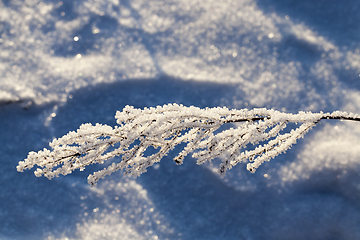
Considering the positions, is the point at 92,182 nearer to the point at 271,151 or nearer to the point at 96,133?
the point at 96,133

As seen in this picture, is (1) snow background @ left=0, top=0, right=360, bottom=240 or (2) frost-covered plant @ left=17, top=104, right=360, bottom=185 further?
(1) snow background @ left=0, top=0, right=360, bottom=240

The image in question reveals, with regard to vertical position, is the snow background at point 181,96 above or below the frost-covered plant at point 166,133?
above

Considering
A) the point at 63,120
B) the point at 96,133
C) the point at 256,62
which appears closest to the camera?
the point at 96,133

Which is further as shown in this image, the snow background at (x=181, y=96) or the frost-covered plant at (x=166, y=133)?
the snow background at (x=181, y=96)

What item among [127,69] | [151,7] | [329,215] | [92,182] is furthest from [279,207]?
[151,7]

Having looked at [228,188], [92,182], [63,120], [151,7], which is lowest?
[92,182]

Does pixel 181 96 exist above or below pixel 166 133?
above

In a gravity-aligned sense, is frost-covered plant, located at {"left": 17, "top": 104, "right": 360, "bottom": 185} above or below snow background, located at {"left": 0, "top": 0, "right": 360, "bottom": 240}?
below

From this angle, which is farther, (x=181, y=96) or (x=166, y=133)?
(x=181, y=96)
